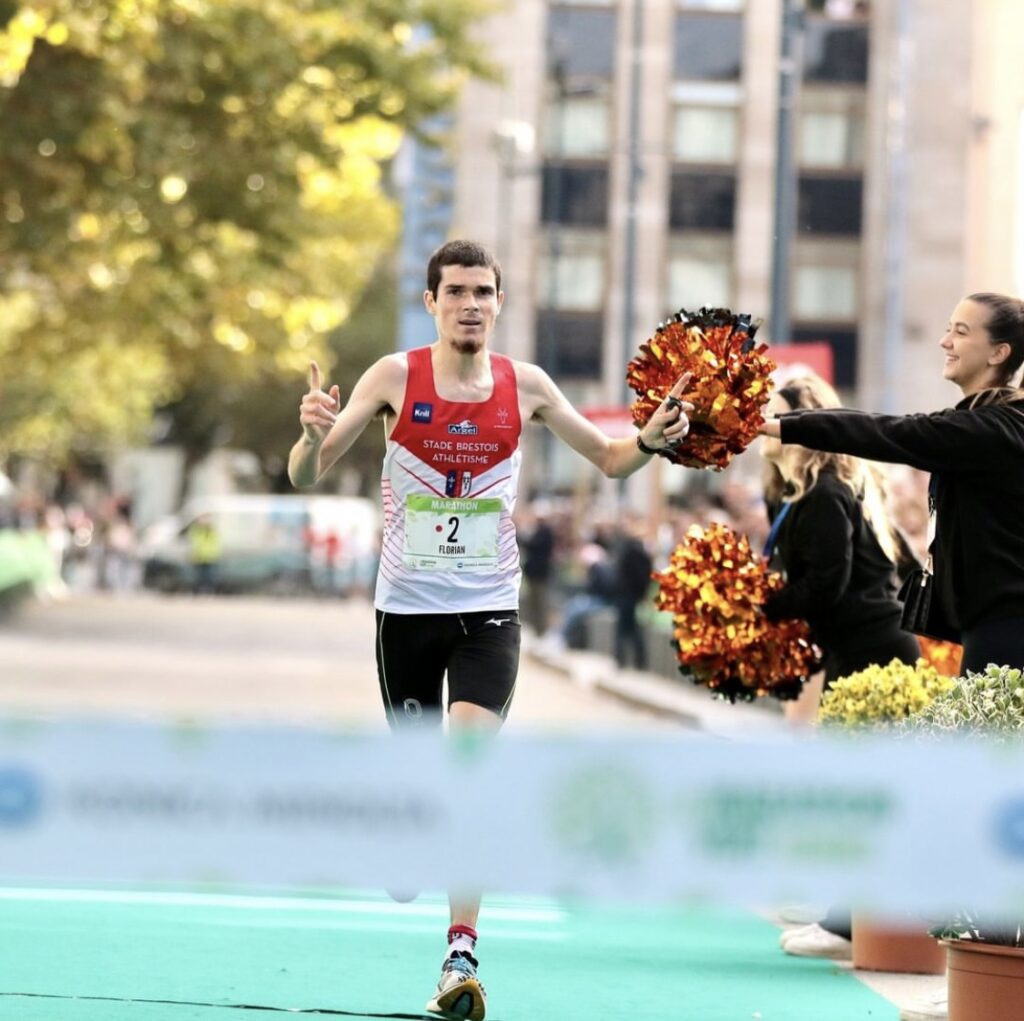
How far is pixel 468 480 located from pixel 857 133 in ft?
210

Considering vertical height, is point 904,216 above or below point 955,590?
above

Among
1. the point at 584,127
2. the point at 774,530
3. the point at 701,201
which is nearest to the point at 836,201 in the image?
the point at 701,201

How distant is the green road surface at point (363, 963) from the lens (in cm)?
731

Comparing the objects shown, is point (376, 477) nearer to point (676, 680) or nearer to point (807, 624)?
point (676, 680)

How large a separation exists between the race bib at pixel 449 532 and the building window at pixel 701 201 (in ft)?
206

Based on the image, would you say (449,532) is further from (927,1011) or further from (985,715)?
(927,1011)

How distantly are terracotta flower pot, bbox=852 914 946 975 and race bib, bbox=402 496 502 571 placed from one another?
2.29 m

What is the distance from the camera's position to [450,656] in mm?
6926

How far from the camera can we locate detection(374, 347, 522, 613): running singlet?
6828mm

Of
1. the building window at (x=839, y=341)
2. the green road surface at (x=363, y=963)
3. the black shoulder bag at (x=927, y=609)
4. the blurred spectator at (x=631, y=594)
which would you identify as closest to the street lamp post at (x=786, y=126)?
the blurred spectator at (x=631, y=594)

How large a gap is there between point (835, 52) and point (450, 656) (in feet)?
A: 207

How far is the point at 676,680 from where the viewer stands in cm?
2747

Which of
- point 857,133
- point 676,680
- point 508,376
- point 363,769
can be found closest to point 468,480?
point 508,376

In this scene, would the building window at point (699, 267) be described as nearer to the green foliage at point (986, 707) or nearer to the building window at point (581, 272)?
the building window at point (581, 272)
